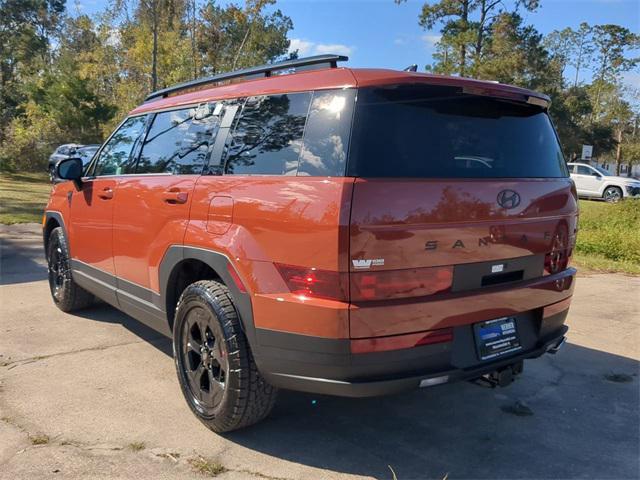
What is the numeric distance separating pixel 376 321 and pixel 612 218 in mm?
11771

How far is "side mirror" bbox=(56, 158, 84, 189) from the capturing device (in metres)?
4.85

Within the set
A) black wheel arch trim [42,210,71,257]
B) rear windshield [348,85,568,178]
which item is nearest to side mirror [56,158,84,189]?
black wheel arch trim [42,210,71,257]

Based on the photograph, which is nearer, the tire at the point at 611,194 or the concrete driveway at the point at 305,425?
the concrete driveway at the point at 305,425

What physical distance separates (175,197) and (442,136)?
1.70 meters

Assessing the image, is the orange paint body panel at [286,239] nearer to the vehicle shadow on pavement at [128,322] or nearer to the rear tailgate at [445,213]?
the rear tailgate at [445,213]

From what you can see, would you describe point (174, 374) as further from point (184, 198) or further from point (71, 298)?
point (71, 298)

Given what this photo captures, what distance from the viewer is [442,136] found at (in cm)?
288

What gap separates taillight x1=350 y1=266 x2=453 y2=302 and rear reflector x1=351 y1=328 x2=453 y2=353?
19 centimetres

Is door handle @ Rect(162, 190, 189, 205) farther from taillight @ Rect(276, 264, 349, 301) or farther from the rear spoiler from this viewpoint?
the rear spoiler

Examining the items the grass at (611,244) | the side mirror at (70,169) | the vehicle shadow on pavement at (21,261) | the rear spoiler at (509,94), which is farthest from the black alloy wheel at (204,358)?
the grass at (611,244)

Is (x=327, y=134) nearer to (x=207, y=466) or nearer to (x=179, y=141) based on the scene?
(x=179, y=141)

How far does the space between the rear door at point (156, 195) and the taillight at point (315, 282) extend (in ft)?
3.29

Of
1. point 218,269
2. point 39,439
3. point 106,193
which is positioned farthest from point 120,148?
point 39,439

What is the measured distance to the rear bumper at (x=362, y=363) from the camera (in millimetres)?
2610
